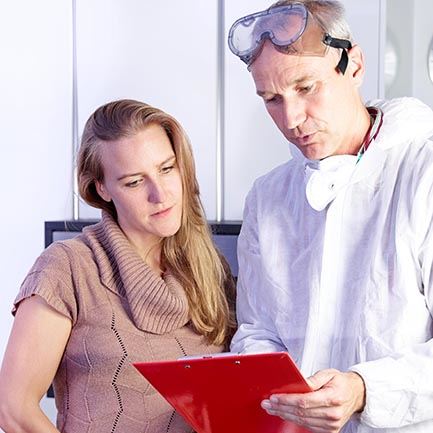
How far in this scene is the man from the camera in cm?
162

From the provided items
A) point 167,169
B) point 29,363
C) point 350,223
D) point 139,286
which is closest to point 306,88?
point 350,223

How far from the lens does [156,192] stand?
1.97 meters

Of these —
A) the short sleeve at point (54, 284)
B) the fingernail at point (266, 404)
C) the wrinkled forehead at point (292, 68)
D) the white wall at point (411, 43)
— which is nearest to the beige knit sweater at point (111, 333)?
the short sleeve at point (54, 284)

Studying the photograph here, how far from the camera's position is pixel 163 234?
1.99 metres

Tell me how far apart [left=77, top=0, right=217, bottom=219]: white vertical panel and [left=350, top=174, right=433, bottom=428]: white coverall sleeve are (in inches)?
50.8

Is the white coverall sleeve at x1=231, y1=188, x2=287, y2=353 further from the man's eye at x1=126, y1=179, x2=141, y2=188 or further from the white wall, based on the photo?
the white wall

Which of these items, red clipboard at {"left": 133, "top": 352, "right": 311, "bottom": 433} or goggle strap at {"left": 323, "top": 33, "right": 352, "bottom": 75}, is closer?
red clipboard at {"left": 133, "top": 352, "right": 311, "bottom": 433}

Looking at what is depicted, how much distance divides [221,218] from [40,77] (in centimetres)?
76

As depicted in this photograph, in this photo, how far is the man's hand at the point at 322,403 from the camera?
150 cm

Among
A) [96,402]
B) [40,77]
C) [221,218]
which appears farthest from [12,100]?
[96,402]

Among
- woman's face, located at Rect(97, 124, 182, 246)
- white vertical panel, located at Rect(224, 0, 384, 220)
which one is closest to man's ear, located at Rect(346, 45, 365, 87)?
woman's face, located at Rect(97, 124, 182, 246)

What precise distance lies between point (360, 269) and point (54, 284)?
59 centimetres

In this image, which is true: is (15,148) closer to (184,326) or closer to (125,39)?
(125,39)

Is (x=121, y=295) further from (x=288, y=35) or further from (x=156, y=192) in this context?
(x=288, y=35)
